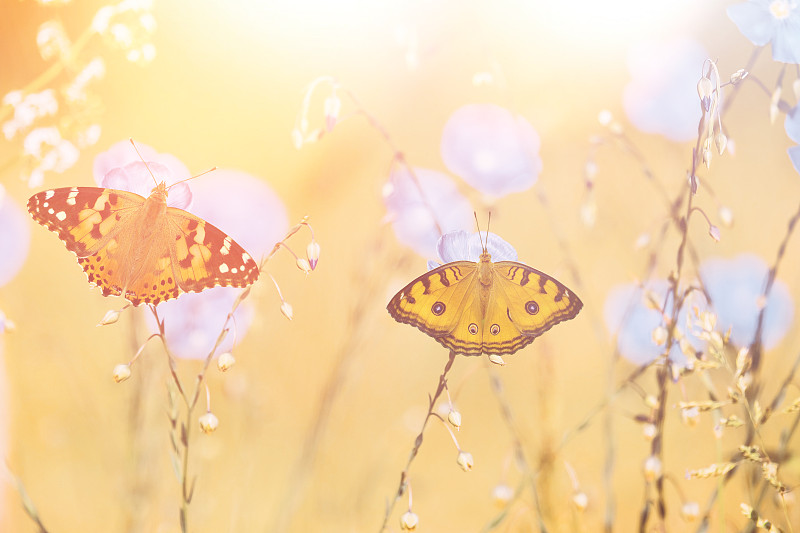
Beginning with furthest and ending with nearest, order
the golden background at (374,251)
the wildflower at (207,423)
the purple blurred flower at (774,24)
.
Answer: the golden background at (374,251), the purple blurred flower at (774,24), the wildflower at (207,423)

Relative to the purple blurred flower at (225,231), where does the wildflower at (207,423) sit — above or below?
below

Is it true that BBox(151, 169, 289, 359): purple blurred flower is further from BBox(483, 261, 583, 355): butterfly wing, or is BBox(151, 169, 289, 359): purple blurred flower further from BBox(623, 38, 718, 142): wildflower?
BBox(623, 38, 718, 142): wildflower

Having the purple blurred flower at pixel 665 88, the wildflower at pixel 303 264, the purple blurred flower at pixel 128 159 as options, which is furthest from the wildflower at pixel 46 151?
the purple blurred flower at pixel 665 88

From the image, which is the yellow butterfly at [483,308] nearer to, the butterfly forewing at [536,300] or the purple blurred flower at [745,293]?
the butterfly forewing at [536,300]

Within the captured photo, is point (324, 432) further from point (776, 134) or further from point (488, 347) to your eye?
point (776, 134)

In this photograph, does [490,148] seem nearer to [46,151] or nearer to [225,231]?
[225,231]

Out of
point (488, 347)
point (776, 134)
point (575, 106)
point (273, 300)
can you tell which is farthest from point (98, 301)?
point (776, 134)
